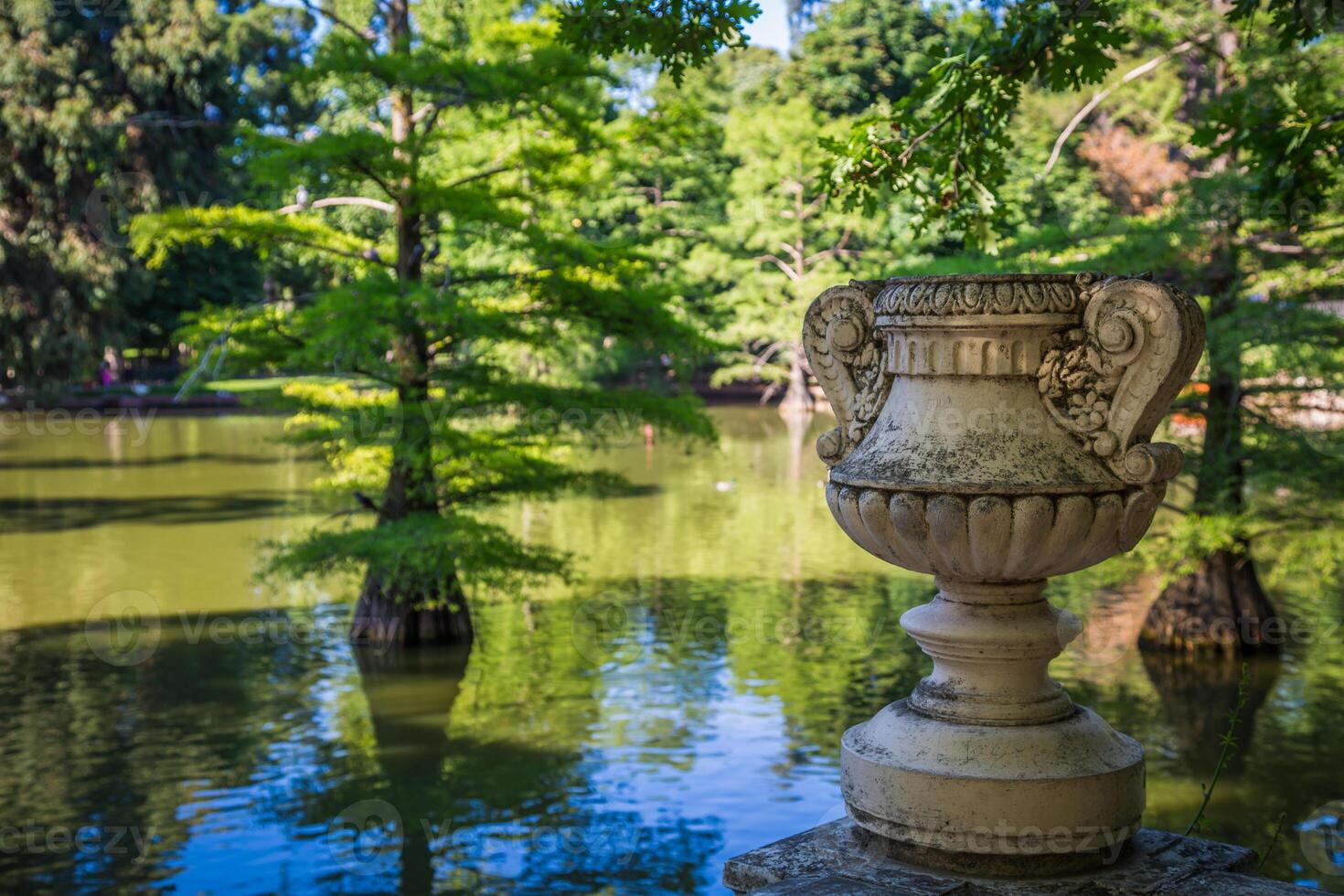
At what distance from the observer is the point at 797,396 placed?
38.5 meters

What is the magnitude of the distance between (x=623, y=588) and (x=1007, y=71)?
35.5 ft

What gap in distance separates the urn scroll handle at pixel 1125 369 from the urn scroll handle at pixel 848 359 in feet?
1.39

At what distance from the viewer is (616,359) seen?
35094 millimetres

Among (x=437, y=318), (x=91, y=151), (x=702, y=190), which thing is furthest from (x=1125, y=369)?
(x=702, y=190)

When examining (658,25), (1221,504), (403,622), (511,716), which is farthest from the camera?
(403,622)

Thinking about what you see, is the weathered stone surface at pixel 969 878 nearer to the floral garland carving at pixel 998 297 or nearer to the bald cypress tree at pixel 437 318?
the floral garland carving at pixel 998 297

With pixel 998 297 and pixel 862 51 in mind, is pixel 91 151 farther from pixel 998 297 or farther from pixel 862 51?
pixel 998 297

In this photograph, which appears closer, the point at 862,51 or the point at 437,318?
the point at 437,318

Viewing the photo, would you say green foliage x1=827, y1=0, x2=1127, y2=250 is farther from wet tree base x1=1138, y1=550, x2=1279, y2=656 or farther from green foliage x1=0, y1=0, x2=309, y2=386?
green foliage x1=0, y1=0, x2=309, y2=386

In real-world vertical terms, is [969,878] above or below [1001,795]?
below

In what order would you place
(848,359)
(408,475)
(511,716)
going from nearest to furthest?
(848,359), (511,716), (408,475)

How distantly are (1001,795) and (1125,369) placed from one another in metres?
0.94

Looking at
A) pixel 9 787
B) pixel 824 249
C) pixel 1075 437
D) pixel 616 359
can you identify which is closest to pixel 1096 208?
pixel 824 249

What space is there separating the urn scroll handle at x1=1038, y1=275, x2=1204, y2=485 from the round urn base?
615 mm
